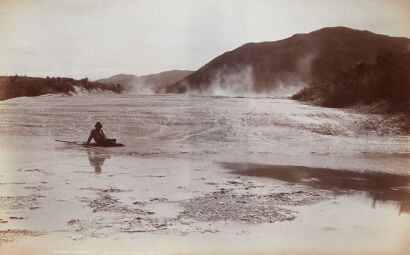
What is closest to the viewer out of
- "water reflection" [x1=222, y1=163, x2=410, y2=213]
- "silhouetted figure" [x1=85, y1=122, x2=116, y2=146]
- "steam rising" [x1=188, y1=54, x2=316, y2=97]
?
"water reflection" [x1=222, y1=163, x2=410, y2=213]

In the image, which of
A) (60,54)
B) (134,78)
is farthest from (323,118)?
(60,54)

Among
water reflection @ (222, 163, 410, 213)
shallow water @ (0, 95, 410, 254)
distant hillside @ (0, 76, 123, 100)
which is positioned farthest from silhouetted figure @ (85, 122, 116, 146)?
water reflection @ (222, 163, 410, 213)

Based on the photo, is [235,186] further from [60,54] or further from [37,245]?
[60,54]

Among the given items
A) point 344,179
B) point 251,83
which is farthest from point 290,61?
point 344,179

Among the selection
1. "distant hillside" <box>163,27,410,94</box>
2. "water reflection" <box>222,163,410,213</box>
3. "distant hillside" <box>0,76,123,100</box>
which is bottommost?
"water reflection" <box>222,163,410,213</box>

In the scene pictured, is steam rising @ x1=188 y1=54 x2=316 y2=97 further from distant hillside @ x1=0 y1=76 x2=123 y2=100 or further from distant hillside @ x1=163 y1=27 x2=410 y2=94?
distant hillside @ x1=0 y1=76 x2=123 y2=100

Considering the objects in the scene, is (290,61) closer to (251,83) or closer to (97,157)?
(251,83)

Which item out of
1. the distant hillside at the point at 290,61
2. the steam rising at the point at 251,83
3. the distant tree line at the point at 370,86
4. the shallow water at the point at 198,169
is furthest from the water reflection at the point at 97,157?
the distant tree line at the point at 370,86
